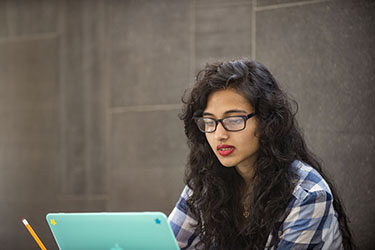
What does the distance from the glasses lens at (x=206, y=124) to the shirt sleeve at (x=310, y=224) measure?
0.36 m

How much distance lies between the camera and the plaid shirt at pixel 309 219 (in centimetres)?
161

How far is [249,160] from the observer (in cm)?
187

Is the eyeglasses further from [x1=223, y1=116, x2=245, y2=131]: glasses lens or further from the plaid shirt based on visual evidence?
the plaid shirt

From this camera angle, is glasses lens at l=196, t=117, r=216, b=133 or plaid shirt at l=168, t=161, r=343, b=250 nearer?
plaid shirt at l=168, t=161, r=343, b=250

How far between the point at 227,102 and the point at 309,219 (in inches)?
17.9

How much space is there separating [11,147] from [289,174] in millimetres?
2556

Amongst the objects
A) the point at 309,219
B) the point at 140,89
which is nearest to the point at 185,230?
the point at 309,219

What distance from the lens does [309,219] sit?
1.62 metres

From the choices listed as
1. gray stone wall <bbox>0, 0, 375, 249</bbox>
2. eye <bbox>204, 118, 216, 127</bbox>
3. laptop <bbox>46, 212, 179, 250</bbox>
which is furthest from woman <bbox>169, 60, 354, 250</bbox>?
gray stone wall <bbox>0, 0, 375, 249</bbox>

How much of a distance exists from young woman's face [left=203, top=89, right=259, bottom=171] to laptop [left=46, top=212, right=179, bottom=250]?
1.58 feet

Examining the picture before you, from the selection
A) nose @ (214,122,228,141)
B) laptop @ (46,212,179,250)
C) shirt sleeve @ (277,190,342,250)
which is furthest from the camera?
nose @ (214,122,228,141)

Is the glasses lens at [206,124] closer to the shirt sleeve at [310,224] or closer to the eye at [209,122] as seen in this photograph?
the eye at [209,122]

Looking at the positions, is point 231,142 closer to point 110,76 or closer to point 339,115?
point 339,115

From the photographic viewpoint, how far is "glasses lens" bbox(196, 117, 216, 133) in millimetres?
1810
